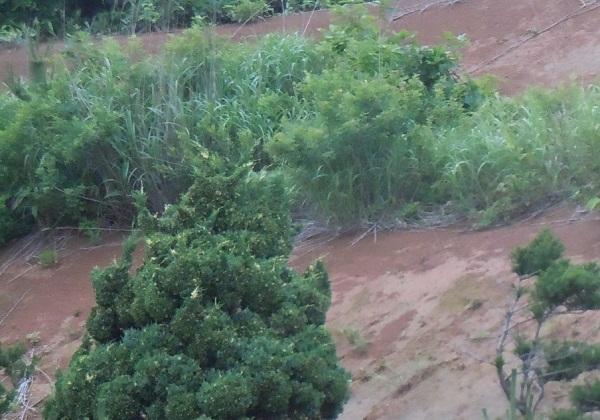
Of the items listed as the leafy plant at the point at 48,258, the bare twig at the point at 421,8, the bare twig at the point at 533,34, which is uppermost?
the bare twig at the point at 421,8

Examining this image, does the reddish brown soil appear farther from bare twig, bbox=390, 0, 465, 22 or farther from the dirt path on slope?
bare twig, bbox=390, 0, 465, 22

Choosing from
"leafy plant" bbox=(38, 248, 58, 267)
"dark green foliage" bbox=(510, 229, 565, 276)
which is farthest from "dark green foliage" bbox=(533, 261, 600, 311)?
"leafy plant" bbox=(38, 248, 58, 267)

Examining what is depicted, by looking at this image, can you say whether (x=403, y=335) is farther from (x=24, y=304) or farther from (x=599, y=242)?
(x=24, y=304)

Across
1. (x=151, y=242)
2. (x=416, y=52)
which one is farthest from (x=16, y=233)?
(x=151, y=242)

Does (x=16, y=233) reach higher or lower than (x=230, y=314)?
lower

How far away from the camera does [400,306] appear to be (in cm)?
495

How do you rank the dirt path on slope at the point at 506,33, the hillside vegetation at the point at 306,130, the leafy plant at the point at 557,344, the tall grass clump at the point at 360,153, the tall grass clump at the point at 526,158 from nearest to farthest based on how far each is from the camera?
the leafy plant at the point at 557,344
the tall grass clump at the point at 526,158
the hillside vegetation at the point at 306,130
the tall grass clump at the point at 360,153
the dirt path on slope at the point at 506,33

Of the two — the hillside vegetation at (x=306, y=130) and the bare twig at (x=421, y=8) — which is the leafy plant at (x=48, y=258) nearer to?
the hillside vegetation at (x=306, y=130)

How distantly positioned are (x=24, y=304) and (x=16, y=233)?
111 centimetres

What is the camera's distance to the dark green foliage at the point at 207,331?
3117mm

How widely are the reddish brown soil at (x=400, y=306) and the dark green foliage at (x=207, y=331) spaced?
32.0 inches

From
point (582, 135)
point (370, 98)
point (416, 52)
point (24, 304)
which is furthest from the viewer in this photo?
point (416, 52)

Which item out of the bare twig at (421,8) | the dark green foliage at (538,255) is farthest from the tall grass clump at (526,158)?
the bare twig at (421,8)

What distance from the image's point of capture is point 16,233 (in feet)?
24.4
